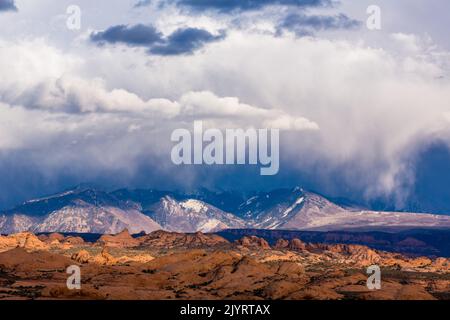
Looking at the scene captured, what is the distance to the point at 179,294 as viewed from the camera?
188 metres

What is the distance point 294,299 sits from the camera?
7170 inches
